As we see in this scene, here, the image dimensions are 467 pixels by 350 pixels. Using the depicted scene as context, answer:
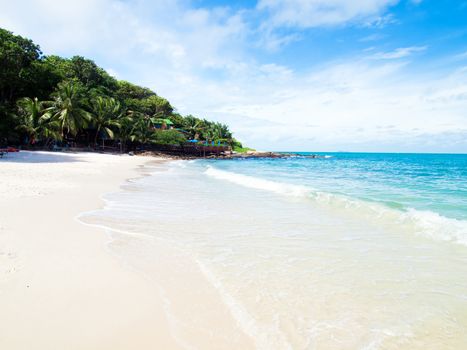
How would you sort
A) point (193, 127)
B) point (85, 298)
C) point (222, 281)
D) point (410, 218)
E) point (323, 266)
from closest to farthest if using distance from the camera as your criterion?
point (85, 298) → point (222, 281) → point (323, 266) → point (410, 218) → point (193, 127)

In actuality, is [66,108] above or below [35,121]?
above

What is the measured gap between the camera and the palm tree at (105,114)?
1539 inches

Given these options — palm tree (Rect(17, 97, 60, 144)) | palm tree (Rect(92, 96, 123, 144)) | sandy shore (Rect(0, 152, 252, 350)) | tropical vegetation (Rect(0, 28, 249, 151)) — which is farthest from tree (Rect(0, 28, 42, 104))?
sandy shore (Rect(0, 152, 252, 350))

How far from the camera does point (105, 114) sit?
3956cm

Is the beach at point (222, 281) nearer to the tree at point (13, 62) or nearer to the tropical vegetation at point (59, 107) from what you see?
the tropical vegetation at point (59, 107)

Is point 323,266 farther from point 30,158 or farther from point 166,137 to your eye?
point 166,137

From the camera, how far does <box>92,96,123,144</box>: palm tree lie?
128 feet

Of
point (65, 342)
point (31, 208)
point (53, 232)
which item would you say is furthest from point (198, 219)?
point (65, 342)

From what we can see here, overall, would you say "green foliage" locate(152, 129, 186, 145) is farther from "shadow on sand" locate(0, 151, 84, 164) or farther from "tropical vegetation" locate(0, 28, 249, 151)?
"shadow on sand" locate(0, 151, 84, 164)

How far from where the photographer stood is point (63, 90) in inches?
1284

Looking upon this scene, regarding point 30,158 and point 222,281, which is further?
point 30,158

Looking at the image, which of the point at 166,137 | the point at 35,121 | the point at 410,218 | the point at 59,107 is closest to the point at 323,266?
the point at 410,218

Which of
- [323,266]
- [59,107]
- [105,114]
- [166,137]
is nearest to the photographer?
[323,266]

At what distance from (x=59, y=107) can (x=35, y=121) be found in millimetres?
3347
